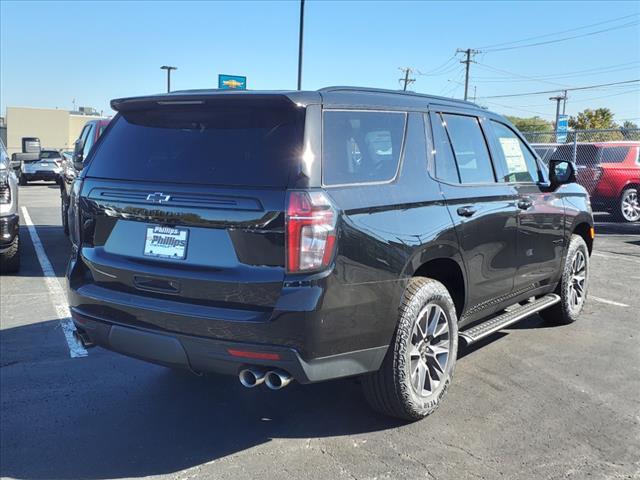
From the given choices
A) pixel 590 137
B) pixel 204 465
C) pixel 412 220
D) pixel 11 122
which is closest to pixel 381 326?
pixel 412 220

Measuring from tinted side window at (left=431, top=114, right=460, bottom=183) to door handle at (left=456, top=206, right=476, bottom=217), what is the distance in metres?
0.19

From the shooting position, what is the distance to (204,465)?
3.21m

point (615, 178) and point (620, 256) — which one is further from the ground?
point (615, 178)

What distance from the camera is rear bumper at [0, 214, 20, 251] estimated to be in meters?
7.30

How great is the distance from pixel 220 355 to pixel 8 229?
18.0ft

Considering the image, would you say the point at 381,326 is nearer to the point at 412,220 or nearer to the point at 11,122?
the point at 412,220

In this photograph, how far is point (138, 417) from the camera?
12.3ft

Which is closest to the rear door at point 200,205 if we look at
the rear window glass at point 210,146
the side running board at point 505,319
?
the rear window glass at point 210,146

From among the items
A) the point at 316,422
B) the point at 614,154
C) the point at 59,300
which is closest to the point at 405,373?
the point at 316,422

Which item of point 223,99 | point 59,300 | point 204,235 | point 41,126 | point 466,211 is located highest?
point 41,126

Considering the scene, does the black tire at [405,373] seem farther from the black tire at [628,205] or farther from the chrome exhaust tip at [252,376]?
the black tire at [628,205]

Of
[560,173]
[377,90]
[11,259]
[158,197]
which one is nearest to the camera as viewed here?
[158,197]

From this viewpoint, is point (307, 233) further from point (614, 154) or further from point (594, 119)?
point (594, 119)

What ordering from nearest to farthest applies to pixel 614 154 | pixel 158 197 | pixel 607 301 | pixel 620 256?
pixel 158 197 → pixel 607 301 → pixel 620 256 → pixel 614 154
